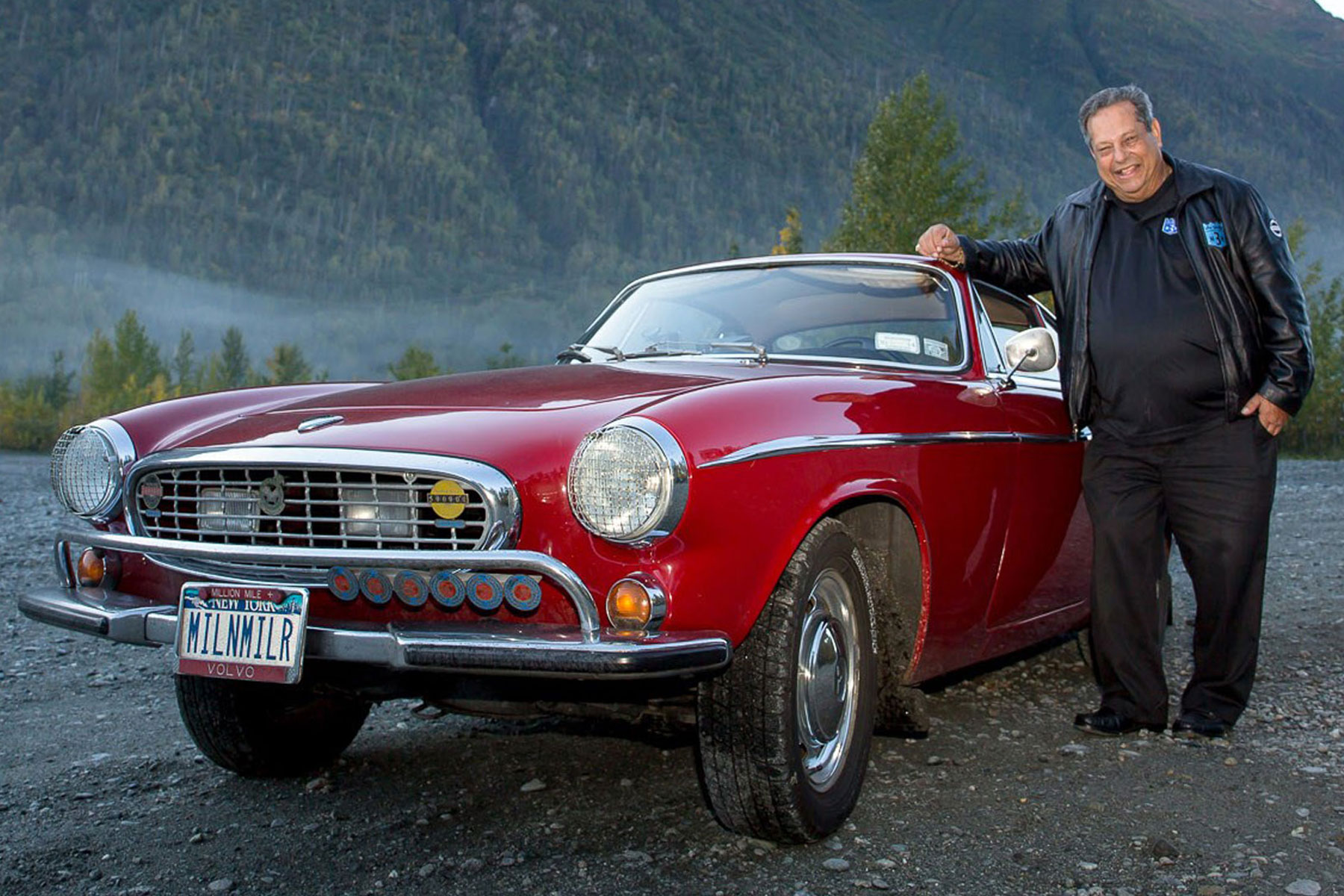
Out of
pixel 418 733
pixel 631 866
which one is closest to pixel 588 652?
pixel 631 866

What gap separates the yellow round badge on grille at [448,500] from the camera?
8.83 ft

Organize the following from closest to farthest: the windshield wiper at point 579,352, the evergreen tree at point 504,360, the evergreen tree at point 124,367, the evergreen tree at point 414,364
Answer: the windshield wiper at point 579,352 < the evergreen tree at point 504,360 < the evergreen tree at point 414,364 < the evergreen tree at point 124,367

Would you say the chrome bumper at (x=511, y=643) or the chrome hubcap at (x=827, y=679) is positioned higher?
the chrome bumper at (x=511, y=643)

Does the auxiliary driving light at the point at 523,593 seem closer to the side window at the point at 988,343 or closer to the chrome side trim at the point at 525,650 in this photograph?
the chrome side trim at the point at 525,650

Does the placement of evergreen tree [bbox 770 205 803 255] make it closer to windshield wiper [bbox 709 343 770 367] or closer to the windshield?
the windshield

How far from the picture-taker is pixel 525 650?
8.21 ft

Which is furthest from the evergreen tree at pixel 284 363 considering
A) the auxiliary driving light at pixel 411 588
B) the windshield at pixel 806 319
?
the auxiliary driving light at pixel 411 588

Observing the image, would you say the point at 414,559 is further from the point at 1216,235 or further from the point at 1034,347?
the point at 1216,235

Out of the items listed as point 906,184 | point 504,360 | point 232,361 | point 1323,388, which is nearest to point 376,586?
point 906,184

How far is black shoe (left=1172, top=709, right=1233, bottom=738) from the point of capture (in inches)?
153

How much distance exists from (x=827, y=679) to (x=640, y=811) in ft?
2.00

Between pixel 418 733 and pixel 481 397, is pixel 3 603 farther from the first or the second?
pixel 481 397

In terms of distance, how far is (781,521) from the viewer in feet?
9.06

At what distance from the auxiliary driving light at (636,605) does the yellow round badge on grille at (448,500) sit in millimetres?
383
